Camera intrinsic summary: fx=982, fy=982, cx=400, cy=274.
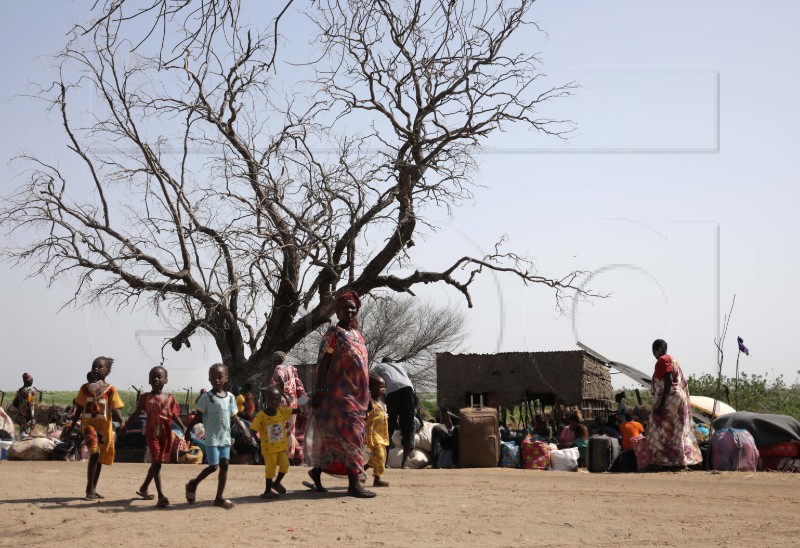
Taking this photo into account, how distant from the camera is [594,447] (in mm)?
13711

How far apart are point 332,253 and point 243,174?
259cm

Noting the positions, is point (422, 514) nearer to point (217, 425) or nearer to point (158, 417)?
point (217, 425)

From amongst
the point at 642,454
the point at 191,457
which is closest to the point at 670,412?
the point at 642,454

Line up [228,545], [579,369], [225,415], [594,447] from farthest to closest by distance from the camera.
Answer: [579,369], [594,447], [225,415], [228,545]

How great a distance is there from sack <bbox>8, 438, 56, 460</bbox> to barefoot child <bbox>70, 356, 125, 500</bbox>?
6764mm

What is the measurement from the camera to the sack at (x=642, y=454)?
43.6 feet

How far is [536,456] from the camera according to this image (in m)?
14.1

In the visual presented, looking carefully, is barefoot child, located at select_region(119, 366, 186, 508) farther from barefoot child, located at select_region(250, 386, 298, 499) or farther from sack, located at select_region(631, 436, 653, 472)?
sack, located at select_region(631, 436, 653, 472)

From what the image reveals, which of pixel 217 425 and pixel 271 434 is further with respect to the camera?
pixel 271 434

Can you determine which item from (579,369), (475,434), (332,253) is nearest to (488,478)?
(475,434)

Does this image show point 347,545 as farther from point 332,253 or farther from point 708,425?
point 332,253

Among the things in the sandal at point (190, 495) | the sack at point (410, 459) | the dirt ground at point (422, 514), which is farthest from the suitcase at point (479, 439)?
the sandal at point (190, 495)

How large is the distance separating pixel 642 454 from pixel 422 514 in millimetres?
6203

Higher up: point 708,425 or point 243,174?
point 243,174
